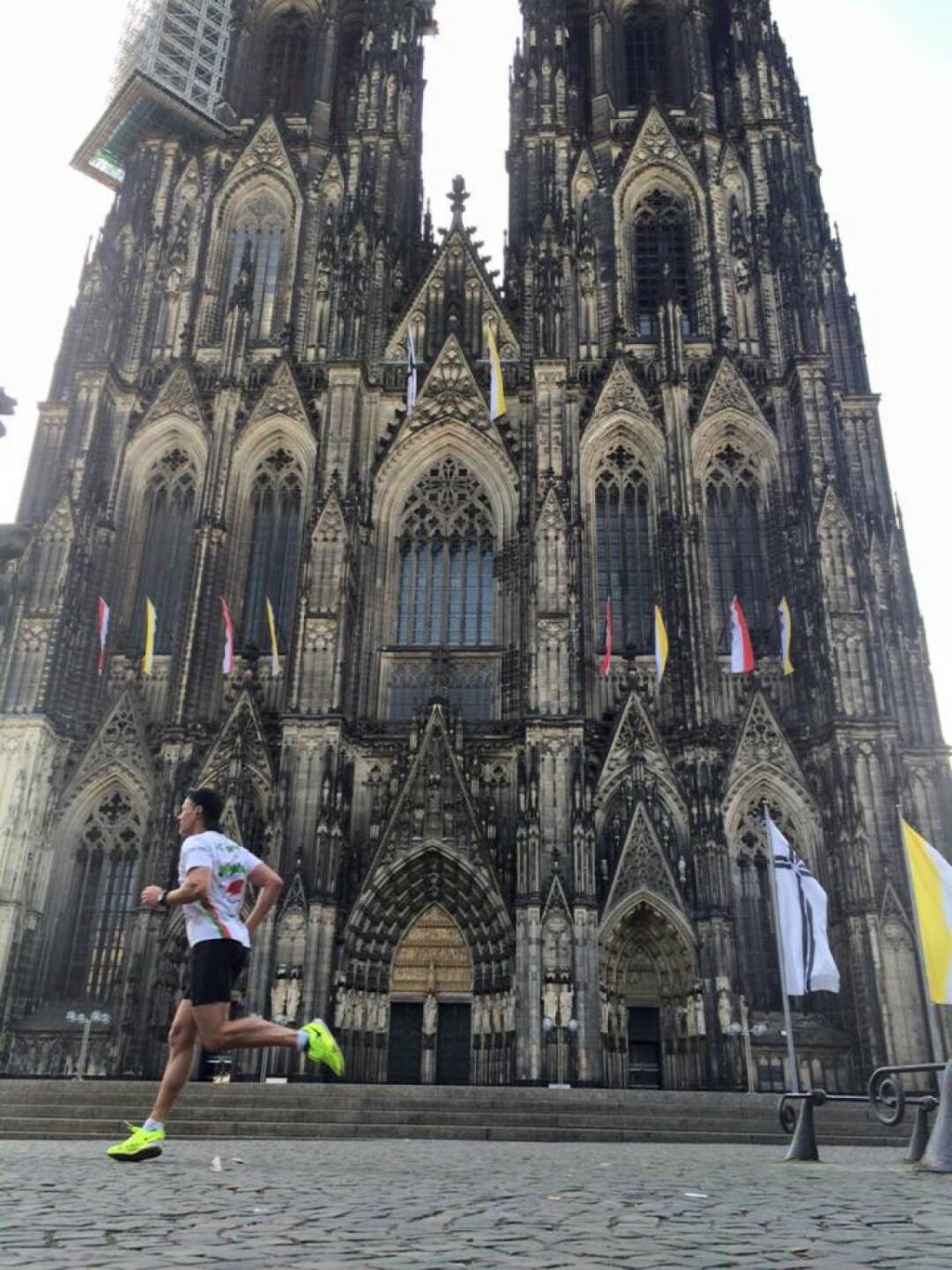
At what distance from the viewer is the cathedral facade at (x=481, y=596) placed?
23422 mm

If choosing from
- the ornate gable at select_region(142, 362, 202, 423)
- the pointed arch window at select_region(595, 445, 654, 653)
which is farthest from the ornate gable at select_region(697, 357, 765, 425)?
the ornate gable at select_region(142, 362, 202, 423)

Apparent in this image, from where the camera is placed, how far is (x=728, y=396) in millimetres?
30000

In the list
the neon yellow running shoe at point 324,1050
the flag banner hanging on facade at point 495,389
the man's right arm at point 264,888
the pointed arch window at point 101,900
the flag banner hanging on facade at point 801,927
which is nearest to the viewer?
the neon yellow running shoe at point 324,1050

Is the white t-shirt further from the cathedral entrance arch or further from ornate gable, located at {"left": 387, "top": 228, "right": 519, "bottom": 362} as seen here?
ornate gable, located at {"left": 387, "top": 228, "right": 519, "bottom": 362}

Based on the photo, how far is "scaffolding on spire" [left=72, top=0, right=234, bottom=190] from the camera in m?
35.5

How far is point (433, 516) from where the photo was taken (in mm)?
29547

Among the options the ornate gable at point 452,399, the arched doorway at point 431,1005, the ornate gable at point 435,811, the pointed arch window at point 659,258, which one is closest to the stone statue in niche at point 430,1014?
the arched doorway at point 431,1005

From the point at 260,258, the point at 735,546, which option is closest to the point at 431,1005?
the point at 735,546

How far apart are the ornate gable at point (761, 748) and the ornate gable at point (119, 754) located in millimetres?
13806

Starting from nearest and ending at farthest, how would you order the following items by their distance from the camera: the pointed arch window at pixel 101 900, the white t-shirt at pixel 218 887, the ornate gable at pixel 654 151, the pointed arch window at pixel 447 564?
the white t-shirt at pixel 218 887
the pointed arch window at pixel 101 900
the pointed arch window at pixel 447 564
the ornate gable at pixel 654 151

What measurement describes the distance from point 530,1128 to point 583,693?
1322 cm

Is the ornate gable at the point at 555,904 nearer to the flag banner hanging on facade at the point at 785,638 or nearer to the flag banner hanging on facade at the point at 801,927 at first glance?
the flag banner hanging on facade at the point at 801,927

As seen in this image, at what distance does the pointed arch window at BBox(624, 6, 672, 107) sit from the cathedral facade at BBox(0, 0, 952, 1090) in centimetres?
45

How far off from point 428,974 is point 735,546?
44.2ft
